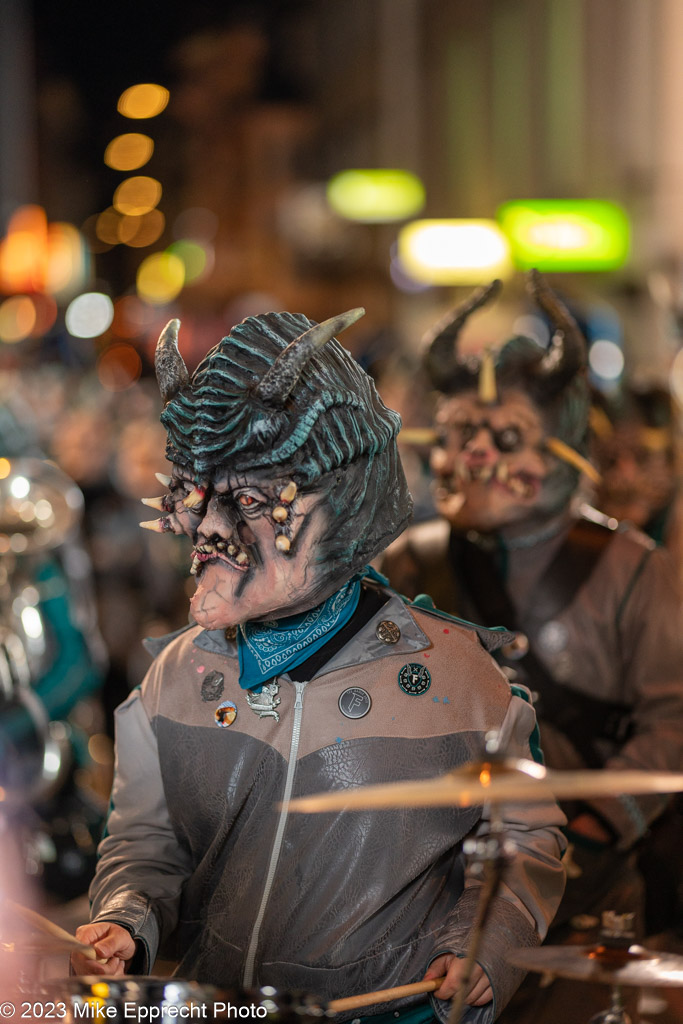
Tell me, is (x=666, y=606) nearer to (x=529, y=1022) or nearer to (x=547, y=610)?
(x=547, y=610)

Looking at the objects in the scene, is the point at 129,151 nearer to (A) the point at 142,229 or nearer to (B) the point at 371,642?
(B) the point at 371,642

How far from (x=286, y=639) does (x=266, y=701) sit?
0.41 ft

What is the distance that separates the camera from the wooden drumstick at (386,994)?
2148 mm

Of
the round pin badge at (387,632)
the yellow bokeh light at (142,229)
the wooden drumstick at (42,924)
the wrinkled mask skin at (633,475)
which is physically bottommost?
the wooden drumstick at (42,924)

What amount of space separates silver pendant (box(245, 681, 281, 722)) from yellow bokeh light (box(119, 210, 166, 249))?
10.5 m

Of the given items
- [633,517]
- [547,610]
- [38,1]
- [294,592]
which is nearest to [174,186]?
[38,1]

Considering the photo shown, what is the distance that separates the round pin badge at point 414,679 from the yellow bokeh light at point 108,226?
8.99 m

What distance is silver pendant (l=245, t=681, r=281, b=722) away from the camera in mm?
2443

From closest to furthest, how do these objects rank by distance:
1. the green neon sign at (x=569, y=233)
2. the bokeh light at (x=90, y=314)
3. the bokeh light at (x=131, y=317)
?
the bokeh light at (x=90, y=314) → the green neon sign at (x=569, y=233) → the bokeh light at (x=131, y=317)

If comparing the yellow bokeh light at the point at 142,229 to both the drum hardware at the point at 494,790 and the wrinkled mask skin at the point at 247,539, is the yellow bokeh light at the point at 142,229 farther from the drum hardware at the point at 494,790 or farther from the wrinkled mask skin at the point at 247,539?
the drum hardware at the point at 494,790

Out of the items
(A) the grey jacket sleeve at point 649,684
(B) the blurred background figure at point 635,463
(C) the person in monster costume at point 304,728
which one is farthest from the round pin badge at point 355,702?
(B) the blurred background figure at point 635,463

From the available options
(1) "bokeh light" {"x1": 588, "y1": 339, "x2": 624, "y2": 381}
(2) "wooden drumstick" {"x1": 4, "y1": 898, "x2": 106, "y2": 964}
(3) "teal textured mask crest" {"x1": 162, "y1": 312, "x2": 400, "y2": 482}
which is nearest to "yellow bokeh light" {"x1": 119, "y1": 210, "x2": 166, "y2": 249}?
(1) "bokeh light" {"x1": 588, "y1": 339, "x2": 624, "y2": 381}

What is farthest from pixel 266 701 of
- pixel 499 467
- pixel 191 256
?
pixel 191 256

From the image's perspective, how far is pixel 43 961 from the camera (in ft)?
7.05
